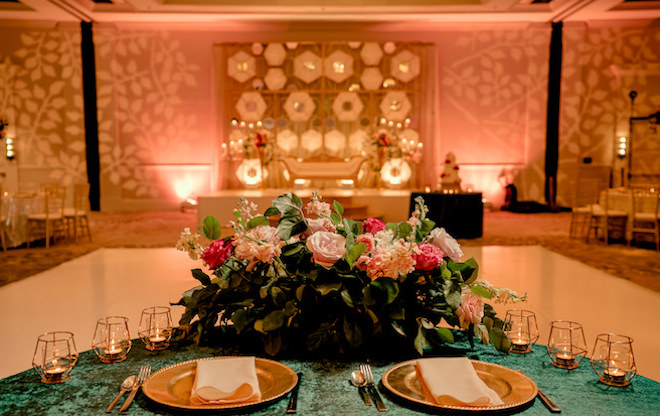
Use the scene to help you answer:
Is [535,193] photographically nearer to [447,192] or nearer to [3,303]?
[447,192]

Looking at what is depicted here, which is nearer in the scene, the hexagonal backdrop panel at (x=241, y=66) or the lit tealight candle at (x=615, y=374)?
the lit tealight candle at (x=615, y=374)

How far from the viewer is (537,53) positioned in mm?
11680

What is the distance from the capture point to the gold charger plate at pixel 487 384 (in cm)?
122

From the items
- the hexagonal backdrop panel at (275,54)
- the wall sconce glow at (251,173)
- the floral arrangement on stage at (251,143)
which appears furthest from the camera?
the hexagonal backdrop panel at (275,54)

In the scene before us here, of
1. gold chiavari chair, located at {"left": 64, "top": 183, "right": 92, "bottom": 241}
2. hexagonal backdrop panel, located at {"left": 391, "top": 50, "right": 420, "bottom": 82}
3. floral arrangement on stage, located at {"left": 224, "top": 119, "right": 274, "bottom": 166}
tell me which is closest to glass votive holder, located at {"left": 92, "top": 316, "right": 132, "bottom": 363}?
gold chiavari chair, located at {"left": 64, "top": 183, "right": 92, "bottom": 241}

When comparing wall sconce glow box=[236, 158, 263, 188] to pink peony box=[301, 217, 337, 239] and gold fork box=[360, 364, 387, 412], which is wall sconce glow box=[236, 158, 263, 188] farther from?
gold fork box=[360, 364, 387, 412]

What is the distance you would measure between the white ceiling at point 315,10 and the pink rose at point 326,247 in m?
9.38

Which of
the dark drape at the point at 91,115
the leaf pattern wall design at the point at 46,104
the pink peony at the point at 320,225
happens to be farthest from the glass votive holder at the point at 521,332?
the leaf pattern wall design at the point at 46,104

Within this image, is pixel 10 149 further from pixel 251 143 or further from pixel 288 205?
pixel 288 205

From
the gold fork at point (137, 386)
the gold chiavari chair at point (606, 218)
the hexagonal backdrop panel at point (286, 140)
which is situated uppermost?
the hexagonal backdrop panel at point (286, 140)

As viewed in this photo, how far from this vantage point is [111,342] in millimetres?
1522

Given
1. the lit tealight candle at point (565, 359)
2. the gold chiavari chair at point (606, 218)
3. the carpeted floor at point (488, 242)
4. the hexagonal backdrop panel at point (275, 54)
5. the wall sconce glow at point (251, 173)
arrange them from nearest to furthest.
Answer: the lit tealight candle at point (565, 359)
the carpeted floor at point (488, 242)
the gold chiavari chair at point (606, 218)
the wall sconce glow at point (251, 173)
the hexagonal backdrop panel at point (275, 54)

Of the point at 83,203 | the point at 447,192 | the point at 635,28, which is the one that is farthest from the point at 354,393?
the point at 635,28

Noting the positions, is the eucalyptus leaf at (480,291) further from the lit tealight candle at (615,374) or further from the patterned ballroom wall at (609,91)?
the patterned ballroom wall at (609,91)
